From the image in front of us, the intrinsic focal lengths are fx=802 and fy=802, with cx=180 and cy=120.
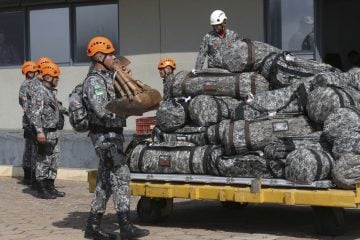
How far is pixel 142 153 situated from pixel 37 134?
3.40 m

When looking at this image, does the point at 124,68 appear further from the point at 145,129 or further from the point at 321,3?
the point at 321,3

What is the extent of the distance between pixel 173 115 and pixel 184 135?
0.27 meters

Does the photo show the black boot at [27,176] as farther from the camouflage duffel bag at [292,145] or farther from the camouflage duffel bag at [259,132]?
the camouflage duffel bag at [292,145]

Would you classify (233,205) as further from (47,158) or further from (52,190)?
(47,158)

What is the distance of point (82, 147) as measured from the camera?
14.9 meters

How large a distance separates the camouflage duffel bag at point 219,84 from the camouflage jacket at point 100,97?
1391 mm

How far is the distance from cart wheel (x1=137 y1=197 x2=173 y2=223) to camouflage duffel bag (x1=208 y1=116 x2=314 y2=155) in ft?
4.41

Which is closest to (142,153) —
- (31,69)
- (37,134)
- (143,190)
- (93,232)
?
(143,190)

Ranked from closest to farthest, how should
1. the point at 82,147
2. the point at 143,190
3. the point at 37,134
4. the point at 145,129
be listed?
the point at 143,190 → the point at 145,129 → the point at 37,134 → the point at 82,147

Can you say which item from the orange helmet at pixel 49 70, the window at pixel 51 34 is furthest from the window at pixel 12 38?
the orange helmet at pixel 49 70

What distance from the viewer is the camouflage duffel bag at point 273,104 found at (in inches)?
349

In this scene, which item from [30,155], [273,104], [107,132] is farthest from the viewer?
[30,155]

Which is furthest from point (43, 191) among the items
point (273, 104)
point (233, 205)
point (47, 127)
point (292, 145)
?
point (292, 145)

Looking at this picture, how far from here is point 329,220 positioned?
8242 millimetres
